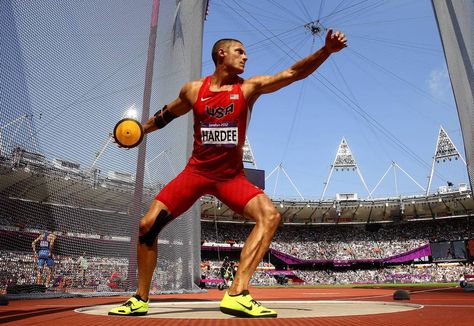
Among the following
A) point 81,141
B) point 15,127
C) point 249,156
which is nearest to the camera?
point 15,127

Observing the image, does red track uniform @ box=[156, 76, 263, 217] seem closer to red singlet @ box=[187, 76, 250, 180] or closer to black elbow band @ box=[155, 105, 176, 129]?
red singlet @ box=[187, 76, 250, 180]

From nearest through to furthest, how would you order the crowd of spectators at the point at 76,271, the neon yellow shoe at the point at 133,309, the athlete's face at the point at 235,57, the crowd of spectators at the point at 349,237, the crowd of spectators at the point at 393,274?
the neon yellow shoe at the point at 133,309 < the athlete's face at the point at 235,57 < the crowd of spectators at the point at 76,271 < the crowd of spectators at the point at 393,274 < the crowd of spectators at the point at 349,237

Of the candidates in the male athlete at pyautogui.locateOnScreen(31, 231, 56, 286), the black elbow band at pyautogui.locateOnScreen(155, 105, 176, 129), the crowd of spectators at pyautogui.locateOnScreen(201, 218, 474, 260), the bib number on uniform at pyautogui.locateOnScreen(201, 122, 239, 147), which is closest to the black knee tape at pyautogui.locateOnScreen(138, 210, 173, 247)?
the bib number on uniform at pyautogui.locateOnScreen(201, 122, 239, 147)

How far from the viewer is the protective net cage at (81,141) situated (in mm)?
5789

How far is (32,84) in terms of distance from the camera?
231 inches

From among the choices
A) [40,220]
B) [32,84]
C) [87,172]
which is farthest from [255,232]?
[40,220]

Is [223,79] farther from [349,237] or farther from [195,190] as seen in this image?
[349,237]

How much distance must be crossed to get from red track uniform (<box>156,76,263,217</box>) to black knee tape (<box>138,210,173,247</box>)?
0.21ft

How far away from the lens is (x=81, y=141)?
6.75 m

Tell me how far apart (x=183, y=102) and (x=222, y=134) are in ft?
2.03

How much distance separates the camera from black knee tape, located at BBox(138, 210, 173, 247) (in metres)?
3.05

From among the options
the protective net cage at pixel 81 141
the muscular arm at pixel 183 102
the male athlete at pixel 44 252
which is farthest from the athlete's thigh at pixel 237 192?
the male athlete at pixel 44 252

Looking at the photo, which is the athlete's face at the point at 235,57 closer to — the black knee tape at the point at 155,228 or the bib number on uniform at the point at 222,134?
the bib number on uniform at the point at 222,134

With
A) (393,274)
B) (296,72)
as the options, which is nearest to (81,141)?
(296,72)
